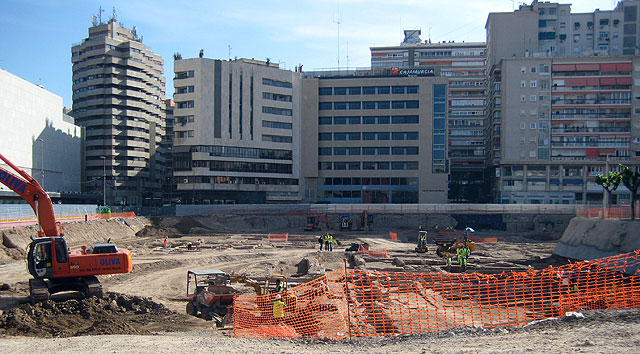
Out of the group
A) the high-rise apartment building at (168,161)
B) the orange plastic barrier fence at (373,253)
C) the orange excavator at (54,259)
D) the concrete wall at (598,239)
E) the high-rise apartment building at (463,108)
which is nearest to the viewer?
the orange excavator at (54,259)

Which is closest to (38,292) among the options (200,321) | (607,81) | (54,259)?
(54,259)

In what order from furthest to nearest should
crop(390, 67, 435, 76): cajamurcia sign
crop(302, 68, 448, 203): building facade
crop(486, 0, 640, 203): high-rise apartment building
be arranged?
1. crop(390, 67, 435, 76): cajamurcia sign
2. crop(302, 68, 448, 203): building facade
3. crop(486, 0, 640, 203): high-rise apartment building

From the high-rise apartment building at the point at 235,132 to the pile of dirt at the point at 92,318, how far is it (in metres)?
61.8

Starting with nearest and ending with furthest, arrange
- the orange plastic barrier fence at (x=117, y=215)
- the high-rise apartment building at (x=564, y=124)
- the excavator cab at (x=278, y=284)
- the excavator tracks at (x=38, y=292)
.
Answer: the excavator cab at (x=278, y=284), the excavator tracks at (x=38, y=292), the orange plastic barrier fence at (x=117, y=215), the high-rise apartment building at (x=564, y=124)

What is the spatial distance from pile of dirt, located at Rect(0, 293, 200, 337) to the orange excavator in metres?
0.86

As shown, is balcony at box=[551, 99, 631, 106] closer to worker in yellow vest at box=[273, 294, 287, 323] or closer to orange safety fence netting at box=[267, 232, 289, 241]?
orange safety fence netting at box=[267, 232, 289, 241]

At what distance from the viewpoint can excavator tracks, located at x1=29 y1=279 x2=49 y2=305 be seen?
65.1 ft

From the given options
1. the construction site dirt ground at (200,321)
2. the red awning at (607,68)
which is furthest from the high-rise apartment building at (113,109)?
the red awning at (607,68)

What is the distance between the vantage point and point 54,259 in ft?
66.4

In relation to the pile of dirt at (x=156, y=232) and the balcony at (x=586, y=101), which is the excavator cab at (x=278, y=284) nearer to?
the pile of dirt at (x=156, y=232)

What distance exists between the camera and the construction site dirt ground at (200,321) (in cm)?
1213

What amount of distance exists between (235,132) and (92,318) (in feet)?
218

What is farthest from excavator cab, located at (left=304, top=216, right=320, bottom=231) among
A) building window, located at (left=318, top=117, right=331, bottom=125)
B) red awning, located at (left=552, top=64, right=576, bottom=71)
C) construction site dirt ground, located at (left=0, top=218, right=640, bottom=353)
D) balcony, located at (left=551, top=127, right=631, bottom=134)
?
red awning, located at (left=552, top=64, right=576, bottom=71)

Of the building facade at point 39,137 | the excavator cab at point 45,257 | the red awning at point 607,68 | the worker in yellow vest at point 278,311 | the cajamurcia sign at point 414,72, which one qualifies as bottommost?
the worker in yellow vest at point 278,311
